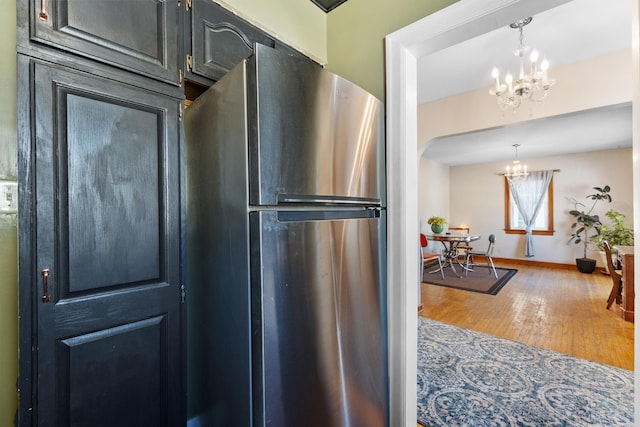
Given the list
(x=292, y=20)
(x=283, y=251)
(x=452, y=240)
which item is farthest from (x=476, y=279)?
(x=283, y=251)

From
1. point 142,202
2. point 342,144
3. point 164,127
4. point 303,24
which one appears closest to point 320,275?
point 342,144

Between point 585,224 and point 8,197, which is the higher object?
point 8,197

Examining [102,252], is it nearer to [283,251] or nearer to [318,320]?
[283,251]

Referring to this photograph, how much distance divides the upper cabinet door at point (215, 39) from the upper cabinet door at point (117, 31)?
8 centimetres

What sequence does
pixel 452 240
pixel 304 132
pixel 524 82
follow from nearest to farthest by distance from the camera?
pixel 304 132 < pixel 524 82 < pixel 452 240

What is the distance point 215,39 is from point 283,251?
1053 millimetres

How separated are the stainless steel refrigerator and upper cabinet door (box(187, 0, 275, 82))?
0.21 metres

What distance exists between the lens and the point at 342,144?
1.09 m

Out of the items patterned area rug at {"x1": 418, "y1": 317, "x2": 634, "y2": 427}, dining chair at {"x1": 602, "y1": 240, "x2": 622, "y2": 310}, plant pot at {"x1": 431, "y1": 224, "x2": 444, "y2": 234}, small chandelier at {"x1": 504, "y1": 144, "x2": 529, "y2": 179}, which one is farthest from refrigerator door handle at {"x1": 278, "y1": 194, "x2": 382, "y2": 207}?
small chandelier at {"x1": 504, "y1": 144, "x2": 529, "y2": 179}

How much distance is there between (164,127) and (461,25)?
1.34 metres

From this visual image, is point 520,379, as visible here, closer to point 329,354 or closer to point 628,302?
point 329,354

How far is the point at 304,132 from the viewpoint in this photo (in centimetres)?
96

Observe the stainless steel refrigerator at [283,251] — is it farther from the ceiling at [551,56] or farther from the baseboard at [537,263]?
the baseboard at [537,263]

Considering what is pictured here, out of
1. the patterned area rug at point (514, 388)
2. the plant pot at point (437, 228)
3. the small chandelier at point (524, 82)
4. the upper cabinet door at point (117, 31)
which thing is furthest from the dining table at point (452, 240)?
the upper cabinet door at point (117, 31)
